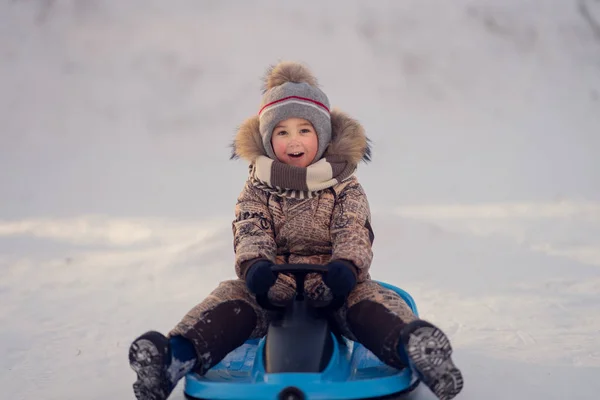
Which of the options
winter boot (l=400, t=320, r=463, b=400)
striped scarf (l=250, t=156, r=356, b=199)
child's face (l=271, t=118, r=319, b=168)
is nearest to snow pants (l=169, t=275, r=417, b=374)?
winter boot (l=400, t=320, r=463, b=400)

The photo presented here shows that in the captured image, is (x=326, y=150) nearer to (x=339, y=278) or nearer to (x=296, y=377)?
(x=339, y=278)

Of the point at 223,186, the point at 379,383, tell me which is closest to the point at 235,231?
the point at 379,383

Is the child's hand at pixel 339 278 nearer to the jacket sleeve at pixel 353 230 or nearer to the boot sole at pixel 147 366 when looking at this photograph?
the jacket sleeve at pixel 353 230

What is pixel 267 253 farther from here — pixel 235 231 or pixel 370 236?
pixel 370 236

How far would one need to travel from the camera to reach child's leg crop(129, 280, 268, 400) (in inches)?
66.1

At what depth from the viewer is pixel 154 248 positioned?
14.9 feet

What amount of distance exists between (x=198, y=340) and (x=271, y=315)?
0.26 m

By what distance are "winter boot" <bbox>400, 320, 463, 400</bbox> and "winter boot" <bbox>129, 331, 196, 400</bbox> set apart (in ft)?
1.93

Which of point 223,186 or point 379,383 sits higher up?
point 223,186

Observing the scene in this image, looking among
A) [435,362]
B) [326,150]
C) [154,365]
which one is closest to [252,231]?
[326,150]

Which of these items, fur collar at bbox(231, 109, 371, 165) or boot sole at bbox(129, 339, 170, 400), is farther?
fur collar at bbox(231, 109, 371, 165)

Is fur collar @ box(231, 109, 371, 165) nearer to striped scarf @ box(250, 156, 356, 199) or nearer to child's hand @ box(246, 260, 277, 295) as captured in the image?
striped scarf @ box(250, 156, 356, 199)

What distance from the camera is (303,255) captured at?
222 cm

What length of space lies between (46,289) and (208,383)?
84.1 inches
